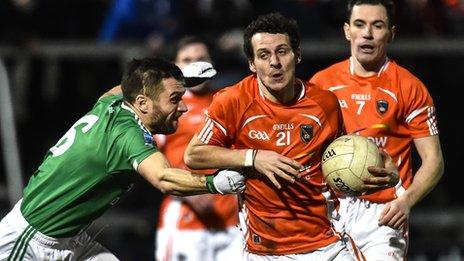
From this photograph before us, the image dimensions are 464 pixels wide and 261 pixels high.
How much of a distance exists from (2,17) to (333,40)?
369 centimetres

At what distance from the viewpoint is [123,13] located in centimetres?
1323

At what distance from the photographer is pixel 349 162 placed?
793 centimetres

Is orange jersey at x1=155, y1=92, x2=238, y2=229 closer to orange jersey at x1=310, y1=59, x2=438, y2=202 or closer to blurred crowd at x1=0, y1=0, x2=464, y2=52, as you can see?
blurred crowd at x1=0, y1=0, x2=464, y2=52

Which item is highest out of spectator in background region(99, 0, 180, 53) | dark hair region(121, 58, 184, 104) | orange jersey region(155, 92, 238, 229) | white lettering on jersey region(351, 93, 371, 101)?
dark hair region(121, 58, 184, 104)

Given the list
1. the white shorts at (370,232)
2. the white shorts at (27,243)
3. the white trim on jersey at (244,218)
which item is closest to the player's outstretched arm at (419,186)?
the white shorts at (370,232)

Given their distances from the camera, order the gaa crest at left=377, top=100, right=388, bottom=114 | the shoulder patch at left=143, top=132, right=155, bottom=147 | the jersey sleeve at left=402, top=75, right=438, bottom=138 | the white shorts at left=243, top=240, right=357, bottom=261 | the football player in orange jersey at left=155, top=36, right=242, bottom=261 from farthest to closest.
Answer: the football player in orange jersey at left=155, top=36, right=242, bottom=261 < the gaa crest at left=377, top=100, right=388, bottom=114 < the jersey sleeve at left=402, top=75, right=438, bottom=138 < the white shorts at left=243, top=240, right=357, bottom=261 < the shoulder patch at left=143, top=132, right=155, bottom=147

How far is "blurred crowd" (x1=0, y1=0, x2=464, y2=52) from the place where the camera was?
43.4ft

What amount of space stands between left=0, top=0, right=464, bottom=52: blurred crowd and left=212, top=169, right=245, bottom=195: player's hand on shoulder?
511 centimetres

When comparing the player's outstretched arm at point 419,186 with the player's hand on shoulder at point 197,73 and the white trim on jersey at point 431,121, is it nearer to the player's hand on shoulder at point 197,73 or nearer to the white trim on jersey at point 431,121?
the white trim on jersey at point 431,121

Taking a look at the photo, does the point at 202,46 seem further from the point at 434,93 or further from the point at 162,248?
the point at 434,93

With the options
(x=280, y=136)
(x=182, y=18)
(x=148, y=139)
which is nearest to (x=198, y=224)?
(x=182, y=18)

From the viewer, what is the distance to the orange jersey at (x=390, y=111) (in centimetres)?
898

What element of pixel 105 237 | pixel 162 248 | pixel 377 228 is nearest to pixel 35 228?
pixel 377 228

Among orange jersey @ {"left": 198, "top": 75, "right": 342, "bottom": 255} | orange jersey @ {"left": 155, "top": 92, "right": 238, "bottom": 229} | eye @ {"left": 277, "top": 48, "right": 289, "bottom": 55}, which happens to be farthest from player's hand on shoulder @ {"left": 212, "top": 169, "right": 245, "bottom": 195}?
orange jersey @ {"left": 155, "top": 92, "right": 238, "bottom": 229}
